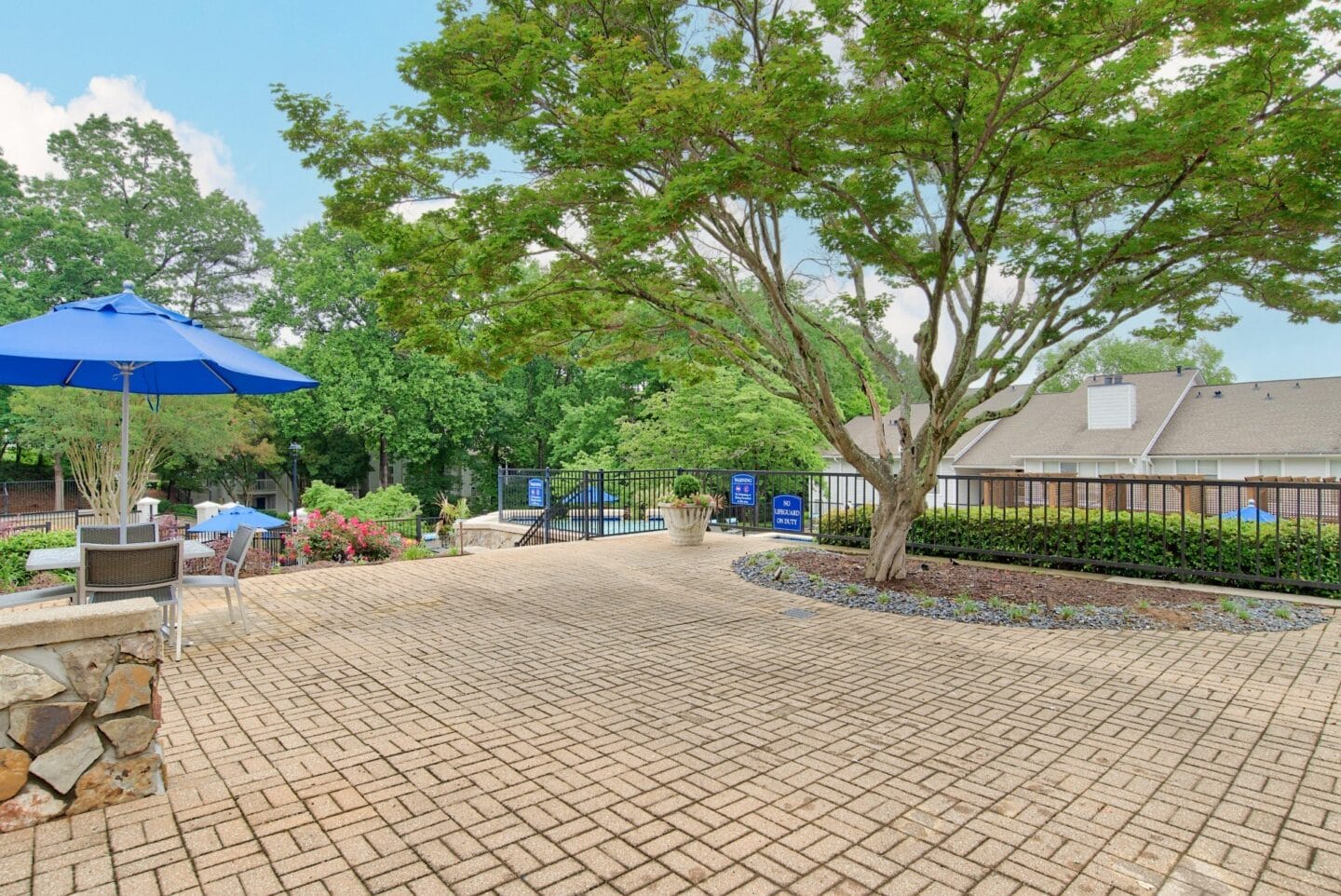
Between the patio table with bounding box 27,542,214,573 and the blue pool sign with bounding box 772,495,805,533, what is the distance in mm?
7464

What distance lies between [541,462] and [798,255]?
23.5m

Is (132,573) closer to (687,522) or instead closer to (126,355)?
(126,355)

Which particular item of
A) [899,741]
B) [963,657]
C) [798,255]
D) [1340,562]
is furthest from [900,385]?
[899,741]

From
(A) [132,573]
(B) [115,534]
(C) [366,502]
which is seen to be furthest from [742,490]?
(C) [366,502]

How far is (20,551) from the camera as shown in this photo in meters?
7.79

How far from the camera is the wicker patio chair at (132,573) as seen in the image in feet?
13.5

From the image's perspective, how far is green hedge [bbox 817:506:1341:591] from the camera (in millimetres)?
6551

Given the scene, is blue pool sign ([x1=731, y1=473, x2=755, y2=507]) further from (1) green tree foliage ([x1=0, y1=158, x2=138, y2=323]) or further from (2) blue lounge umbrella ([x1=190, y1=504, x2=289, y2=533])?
(1) green tree foliage ([x1=0, y1=158, x2=138, y2=323])

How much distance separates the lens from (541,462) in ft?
101

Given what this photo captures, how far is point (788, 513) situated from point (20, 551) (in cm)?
956

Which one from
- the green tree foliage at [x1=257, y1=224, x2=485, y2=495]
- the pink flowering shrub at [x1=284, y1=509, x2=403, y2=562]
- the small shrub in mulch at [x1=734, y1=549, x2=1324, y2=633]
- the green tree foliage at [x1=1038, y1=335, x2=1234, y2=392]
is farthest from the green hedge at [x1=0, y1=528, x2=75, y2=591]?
the green tree foliage at [x1=1038, y1=335, x2=1234, y2=392]

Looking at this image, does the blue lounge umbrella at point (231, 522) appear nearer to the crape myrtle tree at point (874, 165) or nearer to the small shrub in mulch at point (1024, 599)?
the crape myrtle tree at point (874, 165)

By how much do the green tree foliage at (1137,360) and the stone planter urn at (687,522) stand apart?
29.8 meters

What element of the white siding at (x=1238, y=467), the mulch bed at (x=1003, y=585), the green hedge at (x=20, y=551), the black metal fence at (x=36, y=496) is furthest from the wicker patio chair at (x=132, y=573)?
the black metal fence at (x=36, y=496)
